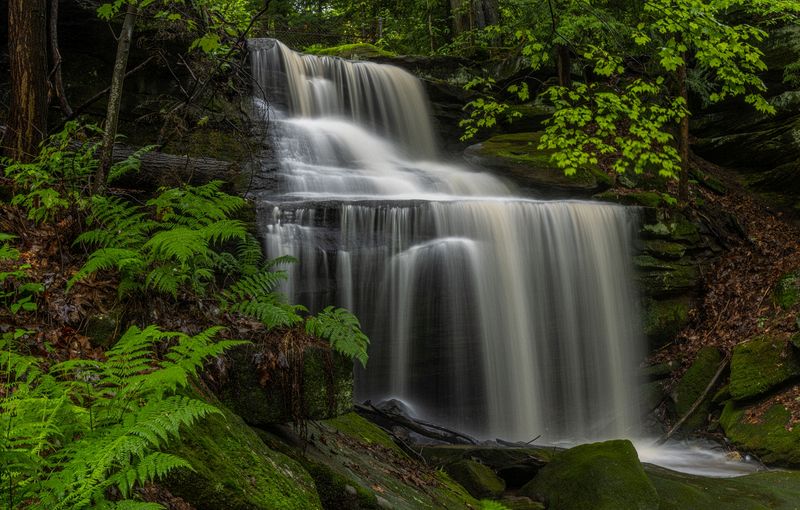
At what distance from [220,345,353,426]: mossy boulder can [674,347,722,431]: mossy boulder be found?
7498mm

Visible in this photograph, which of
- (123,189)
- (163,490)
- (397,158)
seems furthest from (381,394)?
(397,158)

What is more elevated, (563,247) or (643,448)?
(563,247)

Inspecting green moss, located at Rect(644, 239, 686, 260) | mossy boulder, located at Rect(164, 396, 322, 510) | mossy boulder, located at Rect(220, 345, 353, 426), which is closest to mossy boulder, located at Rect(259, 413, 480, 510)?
mossy boulder, located at Rect(220, 345, 353, 426)

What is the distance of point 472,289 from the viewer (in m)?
9.70

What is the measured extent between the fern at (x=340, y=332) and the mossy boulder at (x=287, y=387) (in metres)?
0.12

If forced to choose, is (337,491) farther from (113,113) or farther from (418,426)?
(418,426)

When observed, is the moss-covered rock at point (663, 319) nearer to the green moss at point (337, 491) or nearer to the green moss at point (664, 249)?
the green moss at point (664, 249)

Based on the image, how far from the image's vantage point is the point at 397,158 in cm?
1504

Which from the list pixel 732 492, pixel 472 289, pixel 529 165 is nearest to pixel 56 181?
pixel 472 289

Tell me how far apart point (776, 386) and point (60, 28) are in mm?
12534

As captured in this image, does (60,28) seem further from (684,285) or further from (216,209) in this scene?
(684,285)

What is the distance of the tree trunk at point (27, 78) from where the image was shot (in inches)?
232

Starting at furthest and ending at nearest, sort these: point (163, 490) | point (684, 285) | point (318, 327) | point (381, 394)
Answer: point (684, 285) → point (381, 394) → point (318, 327) → point (163, 490)

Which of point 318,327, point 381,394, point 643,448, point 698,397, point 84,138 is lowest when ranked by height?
point 643,448
